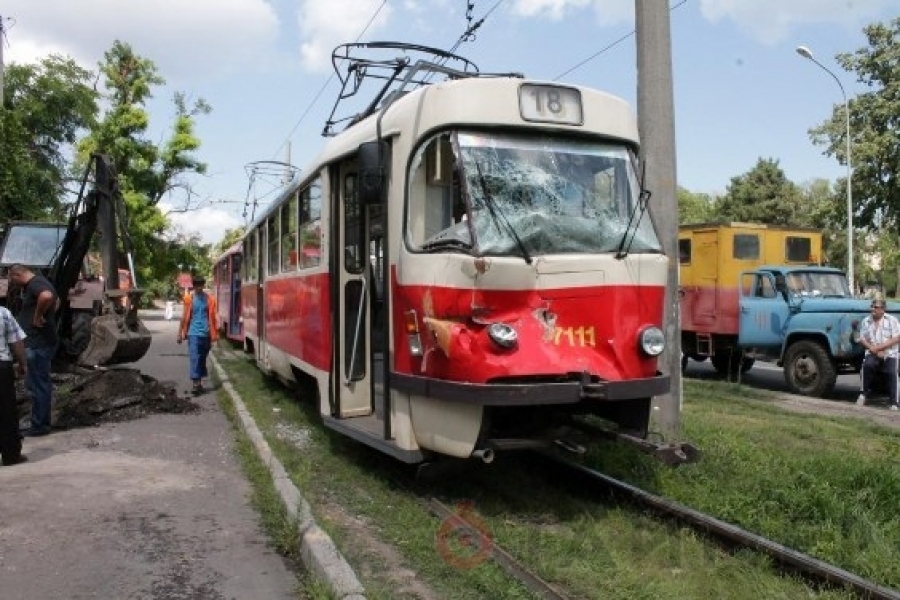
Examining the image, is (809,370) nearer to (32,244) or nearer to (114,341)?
(114,341)

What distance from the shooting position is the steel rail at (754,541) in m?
4.54

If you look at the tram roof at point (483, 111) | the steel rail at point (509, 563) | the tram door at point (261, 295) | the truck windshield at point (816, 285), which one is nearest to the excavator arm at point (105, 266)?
the tram door at point (261, 295)

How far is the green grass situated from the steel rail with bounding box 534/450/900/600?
8cm

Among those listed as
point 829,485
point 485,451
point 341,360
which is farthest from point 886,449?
point 341,360

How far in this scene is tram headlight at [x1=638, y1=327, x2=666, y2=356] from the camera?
603cm

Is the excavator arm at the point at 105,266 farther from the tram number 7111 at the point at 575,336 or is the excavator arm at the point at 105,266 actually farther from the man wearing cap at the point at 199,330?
the tram number 7111 at the point at 575,336

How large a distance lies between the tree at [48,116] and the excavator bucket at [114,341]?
49.8 feet

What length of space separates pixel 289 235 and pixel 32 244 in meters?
8.11

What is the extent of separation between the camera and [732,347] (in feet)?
54.2

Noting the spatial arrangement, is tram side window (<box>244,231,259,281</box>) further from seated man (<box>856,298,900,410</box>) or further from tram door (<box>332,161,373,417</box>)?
seated man (<box>856,298,900,410</box>)

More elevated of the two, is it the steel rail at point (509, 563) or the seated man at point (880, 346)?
the seated man at point (880, 346)

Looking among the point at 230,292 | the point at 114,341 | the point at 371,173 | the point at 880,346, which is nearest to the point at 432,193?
the point at 371,173

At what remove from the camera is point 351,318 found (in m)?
7.87

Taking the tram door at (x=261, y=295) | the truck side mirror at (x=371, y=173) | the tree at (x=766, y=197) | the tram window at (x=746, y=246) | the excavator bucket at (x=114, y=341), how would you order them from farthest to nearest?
the tree at (x=766, y=197) → the tram window at (x=746, y=246) → the tram door at (x=261, y=295) → the excavator bucket at (x=114, y=341) → the truck side mirror at (x=371, y=173)
